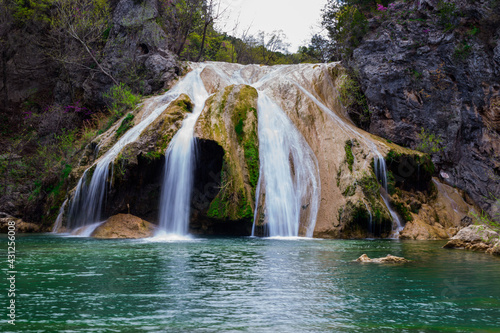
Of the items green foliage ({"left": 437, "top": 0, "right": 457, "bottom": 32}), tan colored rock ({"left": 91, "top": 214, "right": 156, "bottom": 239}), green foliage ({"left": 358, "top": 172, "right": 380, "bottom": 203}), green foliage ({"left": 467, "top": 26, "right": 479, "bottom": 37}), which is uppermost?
green foliage ({"left": 437, "top": 0, "right": 457, "bottom": 32})

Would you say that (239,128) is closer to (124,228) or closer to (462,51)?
(124,228)

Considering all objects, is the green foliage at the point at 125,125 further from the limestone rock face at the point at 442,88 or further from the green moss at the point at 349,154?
the limestone rock face at the point at 442,88

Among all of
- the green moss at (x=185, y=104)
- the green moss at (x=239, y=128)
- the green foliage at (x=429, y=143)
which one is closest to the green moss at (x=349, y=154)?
the green foliage at (x=429, y=143)

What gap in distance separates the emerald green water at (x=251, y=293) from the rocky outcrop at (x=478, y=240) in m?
1.25

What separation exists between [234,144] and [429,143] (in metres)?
9.60

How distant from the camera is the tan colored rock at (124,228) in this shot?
14.0 m

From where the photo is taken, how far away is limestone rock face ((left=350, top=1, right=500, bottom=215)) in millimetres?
18000

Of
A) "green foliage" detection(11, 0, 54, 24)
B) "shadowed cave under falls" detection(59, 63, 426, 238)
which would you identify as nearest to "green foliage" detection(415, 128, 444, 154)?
"shadowed cave under falls" detection(59, 63, 426, 238)

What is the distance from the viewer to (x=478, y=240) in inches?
427

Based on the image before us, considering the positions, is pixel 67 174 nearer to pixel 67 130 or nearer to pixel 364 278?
pixel 67 130

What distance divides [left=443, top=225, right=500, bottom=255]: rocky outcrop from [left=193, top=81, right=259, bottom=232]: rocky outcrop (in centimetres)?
662

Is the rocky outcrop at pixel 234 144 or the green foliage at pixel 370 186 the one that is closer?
the rocky outcrop at pixel 234 144

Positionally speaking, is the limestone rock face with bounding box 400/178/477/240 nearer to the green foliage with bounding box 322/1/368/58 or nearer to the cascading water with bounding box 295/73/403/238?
the cascading water with bounding box 295/73/403/238

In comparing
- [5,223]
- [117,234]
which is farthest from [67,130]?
[117,234]
